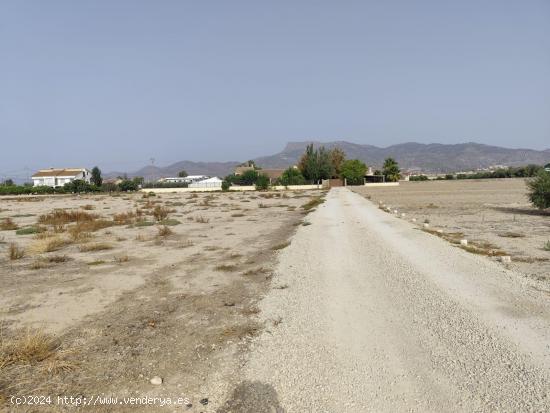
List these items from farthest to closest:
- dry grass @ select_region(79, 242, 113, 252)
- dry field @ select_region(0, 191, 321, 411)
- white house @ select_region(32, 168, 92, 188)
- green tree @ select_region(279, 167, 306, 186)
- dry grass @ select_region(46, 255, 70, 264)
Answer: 1. white house @ select_region(32, 168, 92, 188)
2. green tree @ select_region(279, 167, 306, 186)
3. dry grass @ select_region(79, 242, 113, 252)
4. dry grass @ select_region(46, 255, 70, 264)
5. dry field @ select_region(0, 191, 321, 411)

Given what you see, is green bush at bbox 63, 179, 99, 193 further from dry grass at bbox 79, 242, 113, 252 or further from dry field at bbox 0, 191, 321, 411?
dry grass at bbox 79, 242, 113, 252

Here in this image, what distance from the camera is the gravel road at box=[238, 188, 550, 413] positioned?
4.89 m

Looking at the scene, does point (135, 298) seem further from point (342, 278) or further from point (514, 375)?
point (514, 375)

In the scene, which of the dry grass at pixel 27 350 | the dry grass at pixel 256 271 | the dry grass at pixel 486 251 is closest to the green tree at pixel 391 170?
the dry grass at pixel 486 251

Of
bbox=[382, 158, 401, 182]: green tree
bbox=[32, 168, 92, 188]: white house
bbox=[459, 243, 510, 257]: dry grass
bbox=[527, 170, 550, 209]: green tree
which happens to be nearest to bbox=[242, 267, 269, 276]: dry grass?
bbox=[459, 243, 510, 257]: dry grass

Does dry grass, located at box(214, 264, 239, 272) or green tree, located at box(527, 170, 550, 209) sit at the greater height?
green tree, located at box(527, 170, 550, 209)

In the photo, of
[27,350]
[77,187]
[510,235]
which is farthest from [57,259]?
[77,187]

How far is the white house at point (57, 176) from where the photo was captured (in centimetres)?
15688

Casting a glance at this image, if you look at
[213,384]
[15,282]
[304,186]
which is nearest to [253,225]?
[15,282]

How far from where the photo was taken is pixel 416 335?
6.71 meters

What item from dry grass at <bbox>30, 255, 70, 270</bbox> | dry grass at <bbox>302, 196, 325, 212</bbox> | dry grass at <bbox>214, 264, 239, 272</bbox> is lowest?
dry grass at <bbox>302, 196, 325, 212</bbox>

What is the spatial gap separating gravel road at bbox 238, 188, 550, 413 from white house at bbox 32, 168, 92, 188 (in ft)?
535

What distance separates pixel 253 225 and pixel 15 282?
1728cm

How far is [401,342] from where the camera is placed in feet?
21.1
